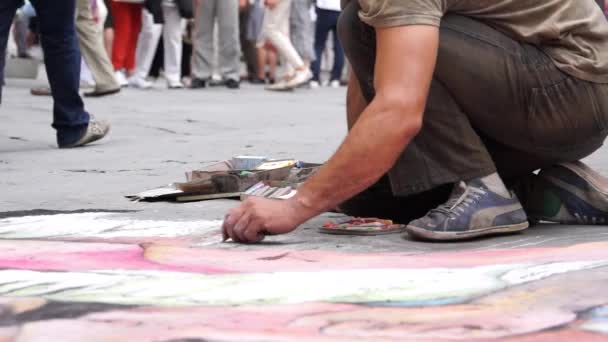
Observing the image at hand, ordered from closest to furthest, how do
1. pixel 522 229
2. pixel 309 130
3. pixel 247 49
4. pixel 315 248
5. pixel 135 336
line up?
1. pixel 135 336
2. pixel 315 248
3. pixel 522 229
4. pixel 309 130
5. pixel 247 49

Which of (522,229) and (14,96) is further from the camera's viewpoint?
(14,96)

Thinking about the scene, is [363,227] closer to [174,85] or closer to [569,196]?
[569,196]

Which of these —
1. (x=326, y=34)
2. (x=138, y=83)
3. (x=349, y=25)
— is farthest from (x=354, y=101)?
(x=326, y=34)

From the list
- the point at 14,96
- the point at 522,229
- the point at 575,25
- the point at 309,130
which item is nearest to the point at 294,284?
the point at 522,229

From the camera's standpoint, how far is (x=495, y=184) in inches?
112

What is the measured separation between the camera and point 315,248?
106 inches

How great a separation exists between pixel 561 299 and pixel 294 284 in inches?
17.7

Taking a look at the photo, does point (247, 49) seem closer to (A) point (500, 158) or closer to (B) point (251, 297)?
(A) point (500, 158)

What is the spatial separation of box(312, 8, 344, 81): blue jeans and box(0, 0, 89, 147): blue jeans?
614 cm

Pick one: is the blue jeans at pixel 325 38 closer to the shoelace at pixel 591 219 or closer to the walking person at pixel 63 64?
the walking person at pixel 63 64

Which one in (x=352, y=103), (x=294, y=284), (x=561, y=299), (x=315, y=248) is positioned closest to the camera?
(x=561, y=299)

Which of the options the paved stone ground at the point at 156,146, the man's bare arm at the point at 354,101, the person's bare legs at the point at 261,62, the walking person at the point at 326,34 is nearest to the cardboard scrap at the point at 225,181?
the paved stone ground at the point at 156,146

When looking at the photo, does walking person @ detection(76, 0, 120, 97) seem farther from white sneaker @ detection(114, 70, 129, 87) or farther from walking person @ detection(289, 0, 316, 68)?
walking person @ detection(289, 0, 316, 68)

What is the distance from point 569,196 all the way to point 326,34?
9.29m
